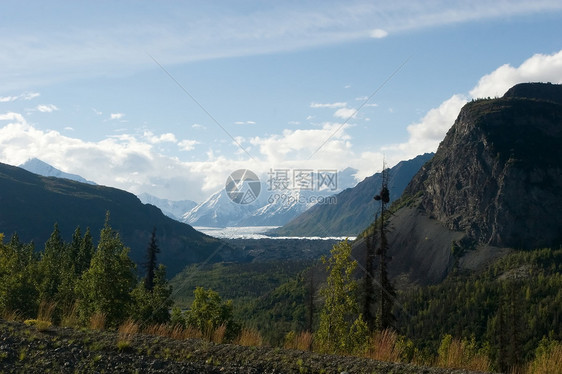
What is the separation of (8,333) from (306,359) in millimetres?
9496

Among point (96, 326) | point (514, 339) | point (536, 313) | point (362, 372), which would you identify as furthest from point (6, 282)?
point (536, 313)

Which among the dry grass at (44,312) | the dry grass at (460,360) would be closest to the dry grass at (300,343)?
the dry grass at (460,360)

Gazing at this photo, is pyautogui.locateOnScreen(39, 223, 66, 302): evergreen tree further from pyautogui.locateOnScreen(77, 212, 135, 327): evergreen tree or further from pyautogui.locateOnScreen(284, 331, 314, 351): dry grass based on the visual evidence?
pyautogui.locateOnScreen(284, 331, 314, 351): dry grass

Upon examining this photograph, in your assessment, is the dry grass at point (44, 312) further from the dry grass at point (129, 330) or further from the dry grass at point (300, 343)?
the dry grass at point (300, 343)

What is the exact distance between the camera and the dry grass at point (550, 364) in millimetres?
13830

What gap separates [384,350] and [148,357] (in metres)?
8.07

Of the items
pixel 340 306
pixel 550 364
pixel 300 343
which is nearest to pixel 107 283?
pixel 340 306

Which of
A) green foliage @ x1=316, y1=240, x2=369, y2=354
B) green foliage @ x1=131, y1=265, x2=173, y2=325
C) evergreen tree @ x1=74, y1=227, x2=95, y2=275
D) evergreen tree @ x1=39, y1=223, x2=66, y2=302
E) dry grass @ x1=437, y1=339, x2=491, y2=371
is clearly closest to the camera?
dry grass @ x1=437, y1=339, x2=491, y2=371

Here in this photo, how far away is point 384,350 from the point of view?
53.4ft

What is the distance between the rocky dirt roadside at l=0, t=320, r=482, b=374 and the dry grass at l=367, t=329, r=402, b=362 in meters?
1.69

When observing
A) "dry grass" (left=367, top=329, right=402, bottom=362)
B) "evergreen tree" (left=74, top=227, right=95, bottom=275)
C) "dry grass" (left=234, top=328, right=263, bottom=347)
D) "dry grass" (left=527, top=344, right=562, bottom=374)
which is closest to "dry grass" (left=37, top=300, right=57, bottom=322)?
"dry grass" (left=234, top=328, right=263, bottom=347)

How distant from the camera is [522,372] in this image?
14.5m

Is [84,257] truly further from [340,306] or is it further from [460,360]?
[460,360]

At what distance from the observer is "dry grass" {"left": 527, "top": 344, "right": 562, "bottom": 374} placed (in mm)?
13830
